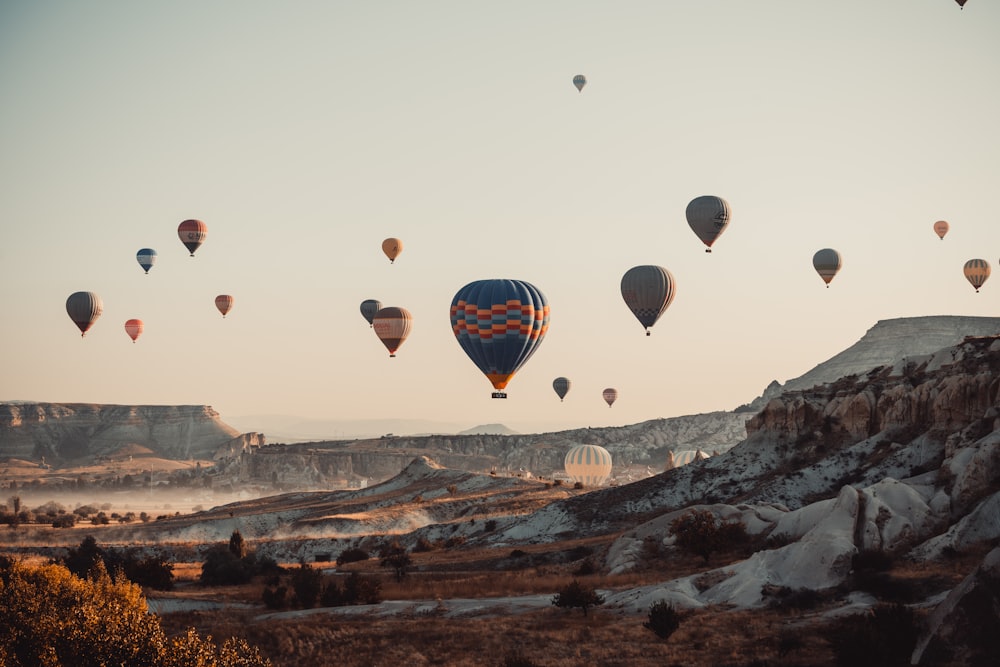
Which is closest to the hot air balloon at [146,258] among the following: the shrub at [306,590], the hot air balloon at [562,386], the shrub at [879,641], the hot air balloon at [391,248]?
the hot air balloon at [391,248]

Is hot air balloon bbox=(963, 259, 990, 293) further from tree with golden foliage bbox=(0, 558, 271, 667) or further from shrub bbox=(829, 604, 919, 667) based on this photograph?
tree with golden foliage bbox=(0, 558, 271, 667)

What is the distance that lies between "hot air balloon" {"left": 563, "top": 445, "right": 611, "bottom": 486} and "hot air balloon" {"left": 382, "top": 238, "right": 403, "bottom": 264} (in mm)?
44114

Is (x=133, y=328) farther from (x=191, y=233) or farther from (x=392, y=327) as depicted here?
(x=392, y=327)

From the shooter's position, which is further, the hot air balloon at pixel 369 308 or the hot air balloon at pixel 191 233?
the hot air balloon at pixel 369 308

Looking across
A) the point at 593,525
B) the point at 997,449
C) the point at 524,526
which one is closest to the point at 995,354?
the point at 997,449

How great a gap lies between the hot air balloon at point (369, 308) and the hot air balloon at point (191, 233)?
27.5 metres

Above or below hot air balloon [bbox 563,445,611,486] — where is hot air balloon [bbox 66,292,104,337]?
above

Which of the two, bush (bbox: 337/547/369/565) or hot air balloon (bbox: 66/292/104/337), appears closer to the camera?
bush (bbox: 337/547/369/565)

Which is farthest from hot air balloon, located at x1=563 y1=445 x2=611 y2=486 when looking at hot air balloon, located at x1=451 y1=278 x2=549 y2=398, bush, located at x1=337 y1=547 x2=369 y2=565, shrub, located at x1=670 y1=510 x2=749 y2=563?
shrub, located at x1=670 y1=510 x2=749 y2=563

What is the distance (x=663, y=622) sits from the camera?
30.8 metres

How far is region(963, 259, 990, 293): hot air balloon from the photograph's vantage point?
384 feet

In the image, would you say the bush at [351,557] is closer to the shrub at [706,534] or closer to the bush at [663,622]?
the shrub at [706,534]

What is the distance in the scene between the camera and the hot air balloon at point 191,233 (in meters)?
106

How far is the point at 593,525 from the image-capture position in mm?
69375
